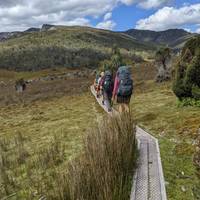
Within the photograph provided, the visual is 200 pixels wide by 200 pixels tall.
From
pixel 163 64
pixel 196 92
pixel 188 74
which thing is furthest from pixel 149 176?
pixel 163 64

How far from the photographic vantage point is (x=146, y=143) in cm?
1307

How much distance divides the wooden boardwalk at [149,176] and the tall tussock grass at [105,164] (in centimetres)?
22

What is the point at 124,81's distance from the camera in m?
15.1

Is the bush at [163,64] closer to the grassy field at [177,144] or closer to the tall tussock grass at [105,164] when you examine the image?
the grassy field at [177,144]

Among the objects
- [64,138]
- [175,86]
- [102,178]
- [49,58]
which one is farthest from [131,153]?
[49,58]

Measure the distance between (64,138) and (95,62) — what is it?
528ft

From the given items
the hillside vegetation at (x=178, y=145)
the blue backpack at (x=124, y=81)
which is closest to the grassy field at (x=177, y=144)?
the hillside vegetation at (x=178, y=145)

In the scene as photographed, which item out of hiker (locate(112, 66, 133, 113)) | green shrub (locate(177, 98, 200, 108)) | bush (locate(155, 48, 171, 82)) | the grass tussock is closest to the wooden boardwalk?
the grass tussock

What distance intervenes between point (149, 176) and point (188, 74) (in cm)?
1162

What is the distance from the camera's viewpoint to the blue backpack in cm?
1507

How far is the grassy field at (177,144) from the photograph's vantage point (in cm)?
924

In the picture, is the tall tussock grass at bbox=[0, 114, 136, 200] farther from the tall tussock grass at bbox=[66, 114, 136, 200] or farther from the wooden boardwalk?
the wooden boardwalk

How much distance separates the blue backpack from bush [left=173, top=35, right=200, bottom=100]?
237 inches

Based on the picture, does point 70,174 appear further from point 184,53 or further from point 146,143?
point 184,53
